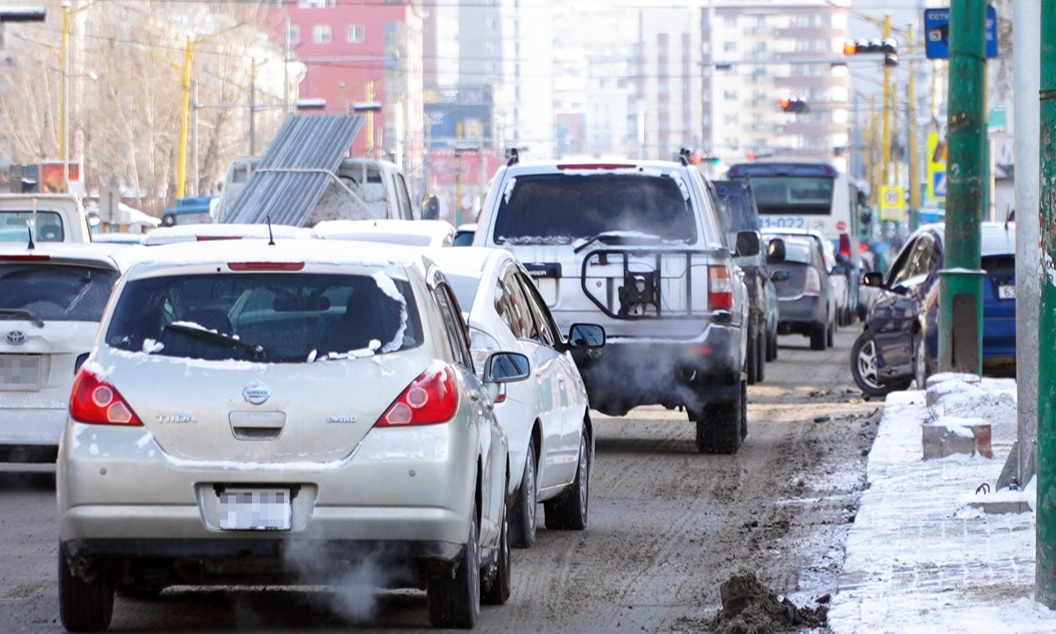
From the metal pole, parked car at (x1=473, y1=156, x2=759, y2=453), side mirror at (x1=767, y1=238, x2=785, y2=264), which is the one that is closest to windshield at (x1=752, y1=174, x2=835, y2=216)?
the metal pole

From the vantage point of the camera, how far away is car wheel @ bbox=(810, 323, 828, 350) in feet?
108

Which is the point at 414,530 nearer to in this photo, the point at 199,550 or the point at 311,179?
the point at 199,550

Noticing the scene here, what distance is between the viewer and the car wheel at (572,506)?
1135cm

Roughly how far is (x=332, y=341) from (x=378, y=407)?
33cm

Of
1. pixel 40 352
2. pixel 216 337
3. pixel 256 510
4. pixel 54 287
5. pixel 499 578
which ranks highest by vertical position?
pixel 216 337

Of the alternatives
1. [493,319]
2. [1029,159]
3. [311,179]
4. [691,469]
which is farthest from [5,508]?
[311,179]

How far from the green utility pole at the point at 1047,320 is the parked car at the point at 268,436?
2044 millimetres

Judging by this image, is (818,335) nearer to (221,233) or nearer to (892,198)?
(221,233)

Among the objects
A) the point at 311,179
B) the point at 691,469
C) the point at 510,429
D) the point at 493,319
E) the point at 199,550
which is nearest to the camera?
the point at 199,550

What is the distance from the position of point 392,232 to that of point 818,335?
14208 millimetres

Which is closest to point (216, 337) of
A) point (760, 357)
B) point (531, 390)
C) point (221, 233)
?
point (531, 390)

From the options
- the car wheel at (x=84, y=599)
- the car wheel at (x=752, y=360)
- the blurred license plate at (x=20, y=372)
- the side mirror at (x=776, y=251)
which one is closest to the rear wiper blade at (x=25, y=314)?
the blurred license plate at (x=20, y=372)

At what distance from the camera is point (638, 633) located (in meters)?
8.10

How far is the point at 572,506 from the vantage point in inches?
448
